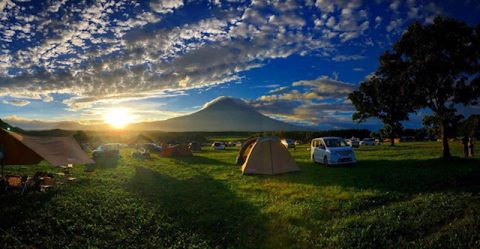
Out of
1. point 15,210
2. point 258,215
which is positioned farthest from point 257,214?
point 15,210

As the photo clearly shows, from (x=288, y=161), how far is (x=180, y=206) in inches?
405

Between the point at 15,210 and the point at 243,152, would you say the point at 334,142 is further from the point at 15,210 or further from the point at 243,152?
the point at 15,210

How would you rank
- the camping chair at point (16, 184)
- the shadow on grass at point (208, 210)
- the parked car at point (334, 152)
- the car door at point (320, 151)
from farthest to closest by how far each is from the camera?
the car door at point (320, 151), the parked car at point (334, 152), the camping chair at point (16, 184), the shadow on grass at point (208, 210)

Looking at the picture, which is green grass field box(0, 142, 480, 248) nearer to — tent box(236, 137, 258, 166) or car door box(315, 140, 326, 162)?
car door box(315, 140, 326, 162)

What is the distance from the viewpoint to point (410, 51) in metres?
27.1

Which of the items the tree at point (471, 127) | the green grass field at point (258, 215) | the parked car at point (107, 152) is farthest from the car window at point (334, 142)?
the parked car at point (107, 152)

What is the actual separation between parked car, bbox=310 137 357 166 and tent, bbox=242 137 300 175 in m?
3.79

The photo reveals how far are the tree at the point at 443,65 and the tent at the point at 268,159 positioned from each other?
41.9 feet

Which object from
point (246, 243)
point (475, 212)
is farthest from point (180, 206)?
point (475, 212)

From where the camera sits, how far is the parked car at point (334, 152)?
78.7ft

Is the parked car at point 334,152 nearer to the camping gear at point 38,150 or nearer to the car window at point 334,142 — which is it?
the car window at point 334,142

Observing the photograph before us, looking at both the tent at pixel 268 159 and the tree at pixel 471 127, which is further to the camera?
the tree at pixel 471 127

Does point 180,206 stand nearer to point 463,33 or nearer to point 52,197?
point 52,197

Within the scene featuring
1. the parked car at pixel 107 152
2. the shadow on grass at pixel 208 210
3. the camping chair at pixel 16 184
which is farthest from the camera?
the parked car at pixel 107 152
